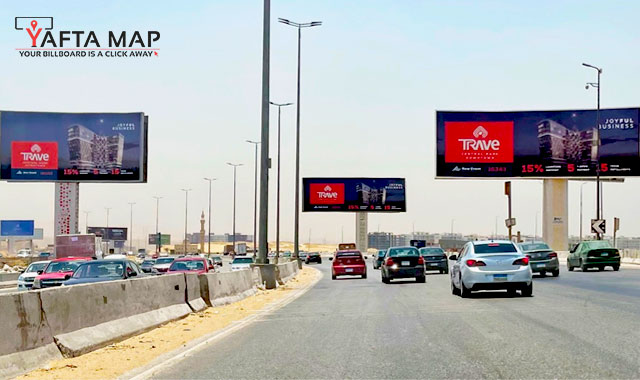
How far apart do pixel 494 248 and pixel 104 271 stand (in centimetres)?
1041

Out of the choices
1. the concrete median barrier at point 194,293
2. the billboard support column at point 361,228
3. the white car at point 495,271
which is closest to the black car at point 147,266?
the concrete median barrier at point 194,293

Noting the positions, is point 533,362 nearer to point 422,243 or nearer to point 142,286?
point 142,286

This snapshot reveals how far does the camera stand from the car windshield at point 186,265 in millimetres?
35219

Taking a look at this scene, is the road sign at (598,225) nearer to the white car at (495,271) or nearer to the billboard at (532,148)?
the billboard at (532,148)

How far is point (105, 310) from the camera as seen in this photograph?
14477 mm

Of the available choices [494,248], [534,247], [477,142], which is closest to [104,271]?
[494,248]

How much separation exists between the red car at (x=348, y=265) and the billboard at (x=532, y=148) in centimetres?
2391

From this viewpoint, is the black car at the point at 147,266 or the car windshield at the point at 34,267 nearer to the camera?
the car windshield at the point at 34,267

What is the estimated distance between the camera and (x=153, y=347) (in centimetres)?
1419

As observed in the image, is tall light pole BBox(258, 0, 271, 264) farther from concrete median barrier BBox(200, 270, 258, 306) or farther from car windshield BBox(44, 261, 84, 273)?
car windshield BBox(44, 261, 84, 273)

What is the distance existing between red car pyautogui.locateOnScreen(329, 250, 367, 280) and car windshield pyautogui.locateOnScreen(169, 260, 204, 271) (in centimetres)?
1144

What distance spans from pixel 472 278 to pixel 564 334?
9800 millimetres

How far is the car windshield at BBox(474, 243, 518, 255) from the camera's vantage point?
24391mm

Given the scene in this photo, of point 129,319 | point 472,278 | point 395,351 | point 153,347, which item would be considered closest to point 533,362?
point 395,351
